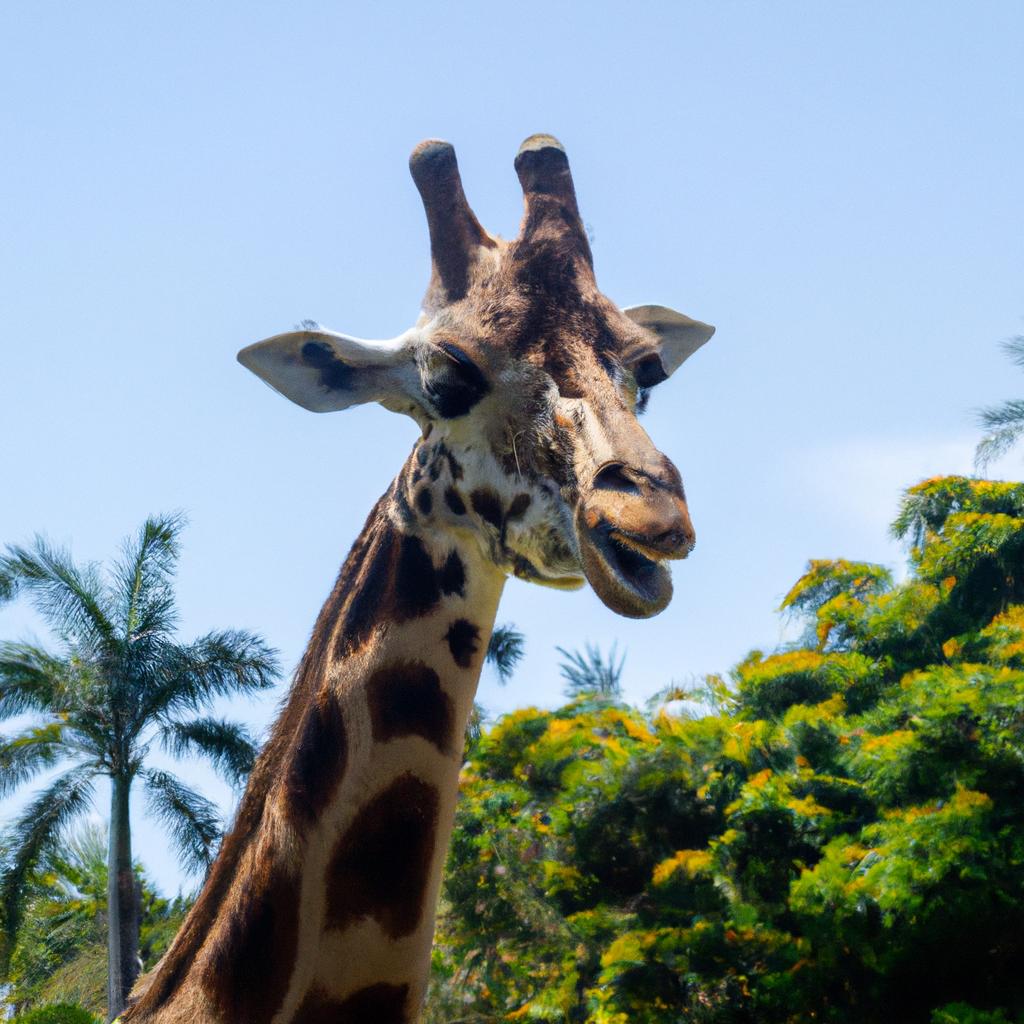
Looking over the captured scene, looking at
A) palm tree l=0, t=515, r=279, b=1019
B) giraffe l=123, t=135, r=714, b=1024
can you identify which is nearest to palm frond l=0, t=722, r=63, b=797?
palm tree l=0, t=515, r=279, b=1019

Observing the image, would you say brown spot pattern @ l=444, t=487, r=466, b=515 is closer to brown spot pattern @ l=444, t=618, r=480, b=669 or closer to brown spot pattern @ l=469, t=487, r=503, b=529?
brown spot pattern @ l=469, t=487, r=503, b=529

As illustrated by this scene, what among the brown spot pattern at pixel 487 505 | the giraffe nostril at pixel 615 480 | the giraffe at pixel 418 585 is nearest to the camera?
the giraffe nostril at pixel 615 480

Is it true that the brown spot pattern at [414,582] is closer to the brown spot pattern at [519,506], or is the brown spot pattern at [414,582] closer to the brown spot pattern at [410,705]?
the brown spot pattern at [410,705]

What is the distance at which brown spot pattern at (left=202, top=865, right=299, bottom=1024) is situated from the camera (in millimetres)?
3607

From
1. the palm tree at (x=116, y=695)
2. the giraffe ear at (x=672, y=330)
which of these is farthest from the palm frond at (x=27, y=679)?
the giraffe ear at (x=672, y=330)

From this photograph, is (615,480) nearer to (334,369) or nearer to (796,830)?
(334,369)

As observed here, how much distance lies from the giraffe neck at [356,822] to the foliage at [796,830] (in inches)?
376

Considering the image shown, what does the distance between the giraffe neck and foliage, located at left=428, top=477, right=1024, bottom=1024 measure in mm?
9539

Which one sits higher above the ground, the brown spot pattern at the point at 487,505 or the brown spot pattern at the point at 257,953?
the brown spot pattern at the point at 487,505

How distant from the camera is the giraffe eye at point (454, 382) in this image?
4.23 meters

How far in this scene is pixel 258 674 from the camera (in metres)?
25.2

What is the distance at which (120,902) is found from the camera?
23391 mm

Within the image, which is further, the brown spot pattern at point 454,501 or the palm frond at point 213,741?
the palm frond at point 213,741

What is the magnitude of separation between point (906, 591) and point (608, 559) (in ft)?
53.4
